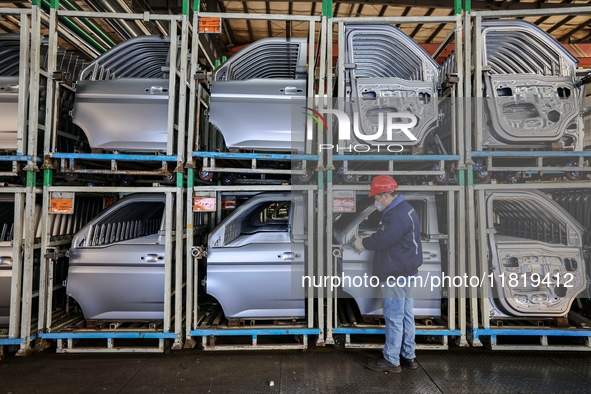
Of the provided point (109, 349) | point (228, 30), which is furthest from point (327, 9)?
point (228, 30)

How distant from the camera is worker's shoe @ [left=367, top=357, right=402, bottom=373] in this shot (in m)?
3.07

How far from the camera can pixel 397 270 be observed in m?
3.04

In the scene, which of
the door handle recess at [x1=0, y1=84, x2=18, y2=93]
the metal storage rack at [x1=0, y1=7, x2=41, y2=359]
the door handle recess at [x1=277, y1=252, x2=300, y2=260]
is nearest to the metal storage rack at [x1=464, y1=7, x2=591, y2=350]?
the door handle recess at [x1=277, y1=252, x2=300, y2=260]

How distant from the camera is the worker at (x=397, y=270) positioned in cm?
304

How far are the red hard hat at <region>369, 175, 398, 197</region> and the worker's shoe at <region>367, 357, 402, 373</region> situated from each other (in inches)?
64.1

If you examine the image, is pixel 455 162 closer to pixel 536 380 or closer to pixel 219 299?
pixel 536 380

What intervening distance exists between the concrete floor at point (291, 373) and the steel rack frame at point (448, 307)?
153 mm

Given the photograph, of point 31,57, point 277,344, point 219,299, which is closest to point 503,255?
point 277,344

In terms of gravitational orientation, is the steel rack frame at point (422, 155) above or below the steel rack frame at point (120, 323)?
above

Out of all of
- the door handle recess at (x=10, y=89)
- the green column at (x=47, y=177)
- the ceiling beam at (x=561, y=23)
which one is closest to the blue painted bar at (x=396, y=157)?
the green column at (x=47, y=177)

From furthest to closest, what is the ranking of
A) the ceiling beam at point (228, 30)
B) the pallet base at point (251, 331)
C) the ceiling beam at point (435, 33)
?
the ceiling beam at point (435, 33), the ceiling beam at point (228, 30), the pallet base at point (251, 331)

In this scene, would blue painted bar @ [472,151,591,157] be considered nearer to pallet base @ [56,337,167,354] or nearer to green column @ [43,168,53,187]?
pallet base @ [56,337,167,354]

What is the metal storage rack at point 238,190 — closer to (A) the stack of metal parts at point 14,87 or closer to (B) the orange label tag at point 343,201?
(B) the orange label tag at point 343,201

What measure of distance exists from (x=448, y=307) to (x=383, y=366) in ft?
3.21
